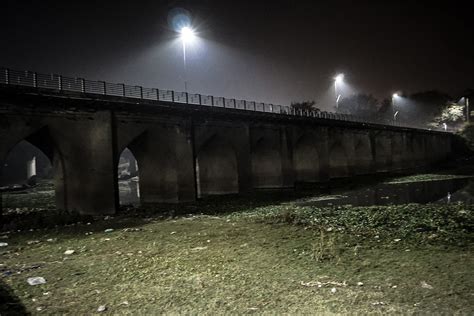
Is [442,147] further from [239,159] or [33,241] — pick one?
[33,241]

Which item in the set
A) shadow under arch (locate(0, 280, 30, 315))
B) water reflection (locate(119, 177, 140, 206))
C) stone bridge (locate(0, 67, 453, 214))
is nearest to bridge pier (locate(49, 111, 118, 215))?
stone bridge (locate(0, 67, 453, 214))

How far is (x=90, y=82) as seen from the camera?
54.4ft

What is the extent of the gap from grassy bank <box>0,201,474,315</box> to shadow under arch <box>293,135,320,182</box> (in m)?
21.5

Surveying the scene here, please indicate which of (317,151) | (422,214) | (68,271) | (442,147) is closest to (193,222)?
(68,271)

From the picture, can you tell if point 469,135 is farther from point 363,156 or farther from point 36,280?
point 36,280

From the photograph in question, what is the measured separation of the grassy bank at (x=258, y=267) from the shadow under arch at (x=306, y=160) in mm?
21482

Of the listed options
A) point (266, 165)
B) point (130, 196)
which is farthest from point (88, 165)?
point (266, 165)

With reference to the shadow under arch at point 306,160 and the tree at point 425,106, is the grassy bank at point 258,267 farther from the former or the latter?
the tree at point 425,106

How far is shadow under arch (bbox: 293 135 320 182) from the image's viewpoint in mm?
33750

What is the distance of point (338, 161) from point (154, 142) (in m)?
25.6

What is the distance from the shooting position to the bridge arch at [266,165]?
28812 mm

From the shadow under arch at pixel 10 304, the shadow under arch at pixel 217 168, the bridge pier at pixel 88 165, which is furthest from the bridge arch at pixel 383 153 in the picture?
the shadow under arch at pixel 10 304

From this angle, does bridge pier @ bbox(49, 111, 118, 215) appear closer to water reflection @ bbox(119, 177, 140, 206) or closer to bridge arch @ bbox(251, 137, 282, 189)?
water reflection @ bbox(119, 177, 140, 206)

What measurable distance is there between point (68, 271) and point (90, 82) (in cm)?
1151
